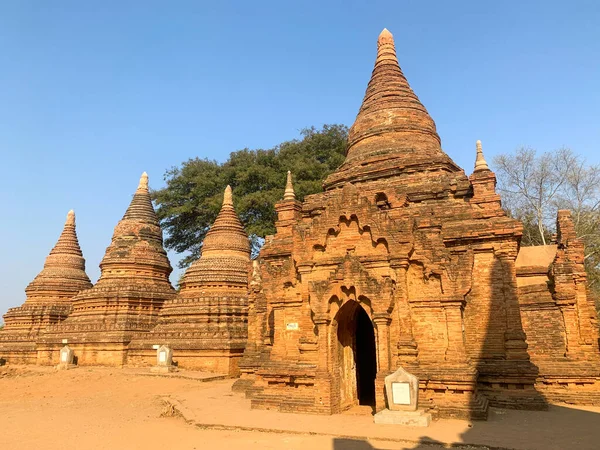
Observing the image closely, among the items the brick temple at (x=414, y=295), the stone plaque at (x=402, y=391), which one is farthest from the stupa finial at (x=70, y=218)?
the stone plaque at (x=402, y=391)

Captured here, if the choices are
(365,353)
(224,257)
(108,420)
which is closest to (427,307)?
(365,353)

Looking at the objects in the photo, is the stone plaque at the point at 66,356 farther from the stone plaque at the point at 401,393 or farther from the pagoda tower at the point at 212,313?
the stone plaque at the point at 401,393

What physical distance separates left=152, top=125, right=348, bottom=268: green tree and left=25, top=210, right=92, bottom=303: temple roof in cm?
797

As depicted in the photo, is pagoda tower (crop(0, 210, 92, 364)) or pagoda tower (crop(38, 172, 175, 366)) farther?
pagoda tower (crop(0, 210, 92, 364))

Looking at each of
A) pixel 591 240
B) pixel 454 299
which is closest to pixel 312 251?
pixel 454 299

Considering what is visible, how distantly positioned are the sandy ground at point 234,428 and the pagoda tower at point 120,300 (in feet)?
27.8

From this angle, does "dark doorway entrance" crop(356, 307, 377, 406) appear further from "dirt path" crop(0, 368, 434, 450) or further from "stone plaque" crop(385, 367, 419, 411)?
"dirt path" crop(0, 368, 434, 450)

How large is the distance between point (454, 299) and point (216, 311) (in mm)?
14079

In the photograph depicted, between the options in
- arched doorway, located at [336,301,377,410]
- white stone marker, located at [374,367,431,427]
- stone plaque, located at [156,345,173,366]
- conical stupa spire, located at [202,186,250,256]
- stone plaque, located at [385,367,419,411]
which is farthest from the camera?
conical stupa spire, located at [202,186,250,256]

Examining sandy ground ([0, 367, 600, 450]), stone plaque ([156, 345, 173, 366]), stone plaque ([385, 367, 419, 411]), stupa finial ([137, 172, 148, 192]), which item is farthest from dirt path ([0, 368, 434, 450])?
stupa finial ([137, 172, 148, 192])

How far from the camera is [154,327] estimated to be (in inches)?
952

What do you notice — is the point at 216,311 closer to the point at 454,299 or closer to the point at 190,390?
the point at 190,390

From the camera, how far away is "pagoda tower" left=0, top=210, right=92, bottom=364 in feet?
91.9

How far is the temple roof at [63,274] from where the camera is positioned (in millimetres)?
29750
